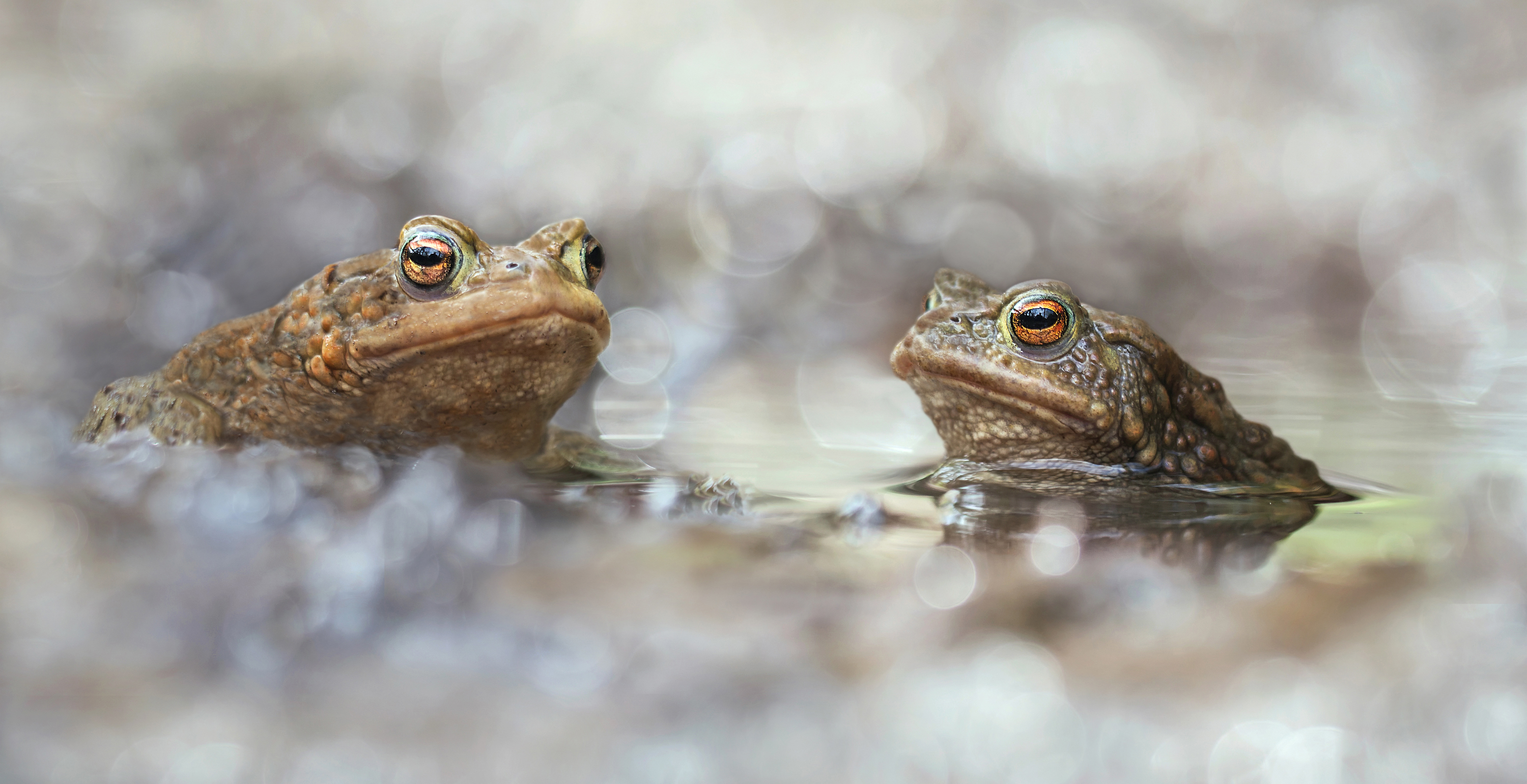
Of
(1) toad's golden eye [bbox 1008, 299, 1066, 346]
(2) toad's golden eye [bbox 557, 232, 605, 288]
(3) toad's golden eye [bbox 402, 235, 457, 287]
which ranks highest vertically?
(2) toad's golden eye [bbox 557, 232, 605, 288]

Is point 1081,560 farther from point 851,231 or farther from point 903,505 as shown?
point 851,231

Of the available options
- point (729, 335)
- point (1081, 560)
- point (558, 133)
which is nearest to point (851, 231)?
point (729, 335)

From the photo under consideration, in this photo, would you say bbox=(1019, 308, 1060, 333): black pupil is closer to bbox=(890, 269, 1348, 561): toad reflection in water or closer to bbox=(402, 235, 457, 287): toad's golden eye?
bbox=(890, 269, 1348, 561): toad reflection in water

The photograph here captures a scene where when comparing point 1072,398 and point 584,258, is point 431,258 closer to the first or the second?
point 584,258

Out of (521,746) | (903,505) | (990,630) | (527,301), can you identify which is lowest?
(521,746)

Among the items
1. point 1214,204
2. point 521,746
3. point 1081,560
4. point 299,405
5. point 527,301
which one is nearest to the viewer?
point 521,746

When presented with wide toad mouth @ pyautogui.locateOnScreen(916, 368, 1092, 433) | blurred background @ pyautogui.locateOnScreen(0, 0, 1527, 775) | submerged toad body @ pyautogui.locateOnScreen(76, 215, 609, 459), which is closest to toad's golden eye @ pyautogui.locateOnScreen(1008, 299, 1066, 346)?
wide toad mouth @ pyautogui.locateOnScreen(916, 368, 1092, 433)
